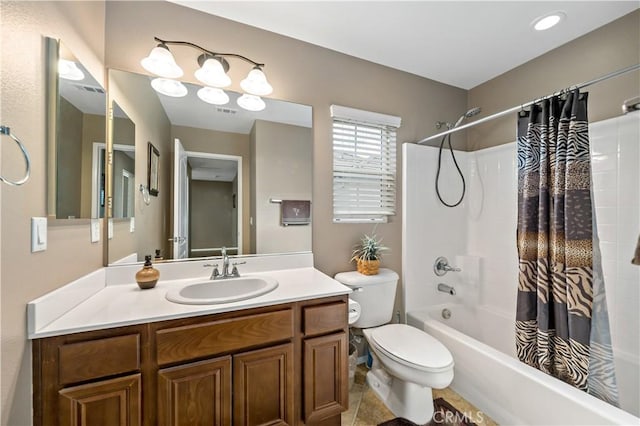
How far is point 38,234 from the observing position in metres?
0.89

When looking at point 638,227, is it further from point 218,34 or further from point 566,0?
point 218,34

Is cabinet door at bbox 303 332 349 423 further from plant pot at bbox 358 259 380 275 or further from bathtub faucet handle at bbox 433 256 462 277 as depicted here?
bathtub faucet handle at bbox 433 256 462 277

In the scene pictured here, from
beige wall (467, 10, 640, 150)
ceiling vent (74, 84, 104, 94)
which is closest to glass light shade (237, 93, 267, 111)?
ceiling vent (74, 84, 104, 94)

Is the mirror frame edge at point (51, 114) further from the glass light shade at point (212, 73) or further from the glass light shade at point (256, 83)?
the glass light shade at point (256, 83)

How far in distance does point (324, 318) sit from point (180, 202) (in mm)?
1110

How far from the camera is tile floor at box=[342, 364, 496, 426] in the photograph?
1544 mm

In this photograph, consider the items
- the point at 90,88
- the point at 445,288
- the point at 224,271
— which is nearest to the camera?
the point at 90,88

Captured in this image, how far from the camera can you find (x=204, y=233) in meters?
1.65

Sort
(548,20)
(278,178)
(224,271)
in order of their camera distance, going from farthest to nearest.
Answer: (278,178), (548,20), (224,271)

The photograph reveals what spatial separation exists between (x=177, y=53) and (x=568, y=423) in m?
2.82

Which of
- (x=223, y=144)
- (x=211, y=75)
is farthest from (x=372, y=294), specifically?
(x=211, y=75)

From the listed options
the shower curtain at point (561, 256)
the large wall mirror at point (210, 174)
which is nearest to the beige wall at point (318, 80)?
the large wall mirror at point (210, 174)

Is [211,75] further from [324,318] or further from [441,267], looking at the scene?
[441,267]

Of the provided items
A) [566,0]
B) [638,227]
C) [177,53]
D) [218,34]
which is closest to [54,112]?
[177,53]
